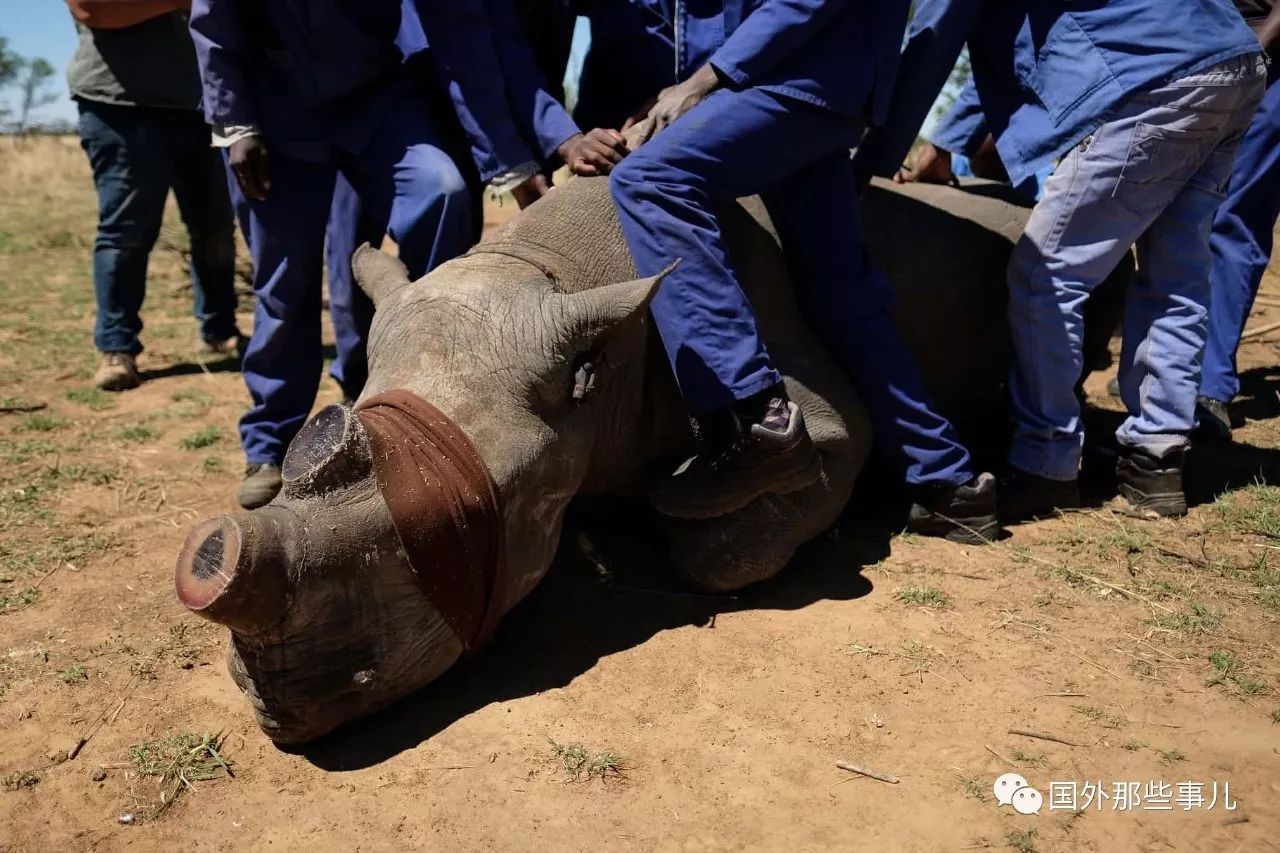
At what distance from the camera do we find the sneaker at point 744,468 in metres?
3.47

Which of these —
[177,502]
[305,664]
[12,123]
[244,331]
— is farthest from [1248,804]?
[12,123]

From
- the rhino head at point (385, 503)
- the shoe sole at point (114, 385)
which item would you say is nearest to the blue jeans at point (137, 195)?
the shoe sole at point (114, 385)

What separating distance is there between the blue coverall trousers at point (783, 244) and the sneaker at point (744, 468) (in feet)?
0.37

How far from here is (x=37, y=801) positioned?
9.09ft

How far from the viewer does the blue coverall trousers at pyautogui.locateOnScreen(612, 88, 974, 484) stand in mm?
3498

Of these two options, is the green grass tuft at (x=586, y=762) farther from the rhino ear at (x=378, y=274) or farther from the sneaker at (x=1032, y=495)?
the sneaker at (x=1032, y=495)

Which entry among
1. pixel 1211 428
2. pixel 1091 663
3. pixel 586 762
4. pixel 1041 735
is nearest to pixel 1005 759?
pixel 1041 735

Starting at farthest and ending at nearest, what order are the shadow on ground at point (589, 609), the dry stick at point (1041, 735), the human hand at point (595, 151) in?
the human hand at point (595, 151) < the shadow on ground at point (589, 609) < the dry stick at point (1041, 735)

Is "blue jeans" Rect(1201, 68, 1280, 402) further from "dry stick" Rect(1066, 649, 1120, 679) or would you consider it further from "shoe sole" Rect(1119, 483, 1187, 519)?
"dry stick" Rect(1066, 649, 1120, 679)

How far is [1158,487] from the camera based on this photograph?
4.41 m

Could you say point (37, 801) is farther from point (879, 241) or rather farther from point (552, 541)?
point (879, 241)

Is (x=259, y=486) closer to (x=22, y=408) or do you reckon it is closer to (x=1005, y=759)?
(x=22, y=408)

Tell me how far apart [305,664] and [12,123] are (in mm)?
31440

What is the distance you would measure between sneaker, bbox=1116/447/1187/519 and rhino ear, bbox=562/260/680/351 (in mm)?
2276
